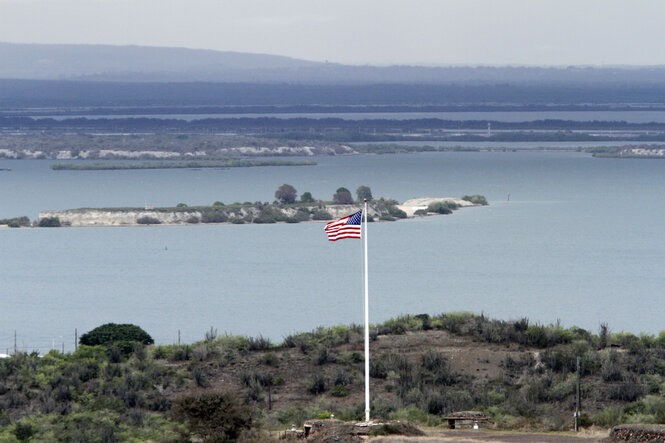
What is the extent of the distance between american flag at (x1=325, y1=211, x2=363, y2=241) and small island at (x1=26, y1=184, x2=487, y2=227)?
77.4 meters

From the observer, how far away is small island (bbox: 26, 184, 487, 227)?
353 ft

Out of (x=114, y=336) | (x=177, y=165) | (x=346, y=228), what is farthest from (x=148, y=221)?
(x=346, y=228)

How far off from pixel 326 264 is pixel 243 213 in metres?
23.5

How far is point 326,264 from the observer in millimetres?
86562

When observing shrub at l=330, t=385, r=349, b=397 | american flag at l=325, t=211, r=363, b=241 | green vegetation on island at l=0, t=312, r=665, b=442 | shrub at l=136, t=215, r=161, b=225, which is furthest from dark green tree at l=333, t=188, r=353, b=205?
american flag at l=325, t=211, r=363, b=241

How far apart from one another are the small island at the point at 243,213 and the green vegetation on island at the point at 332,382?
2680 inches

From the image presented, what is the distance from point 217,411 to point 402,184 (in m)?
118

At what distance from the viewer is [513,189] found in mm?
139500

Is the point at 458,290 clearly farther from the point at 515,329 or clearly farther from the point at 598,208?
the point at 598,208

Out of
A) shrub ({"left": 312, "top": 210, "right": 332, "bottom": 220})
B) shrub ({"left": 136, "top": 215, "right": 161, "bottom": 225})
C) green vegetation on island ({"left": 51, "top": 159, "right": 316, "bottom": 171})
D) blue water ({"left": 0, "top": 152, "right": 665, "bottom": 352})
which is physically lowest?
blue water ({"left": 0, "top": 152, "right": 665, "bottom": 352})

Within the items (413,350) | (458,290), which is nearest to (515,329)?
(413,350)

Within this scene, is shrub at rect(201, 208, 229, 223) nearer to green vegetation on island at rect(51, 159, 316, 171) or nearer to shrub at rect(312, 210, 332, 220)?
shrub at rect(312, 210, 332, 220)

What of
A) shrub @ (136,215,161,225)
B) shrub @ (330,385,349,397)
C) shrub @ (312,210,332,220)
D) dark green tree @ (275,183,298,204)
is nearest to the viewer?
shrub @ (330,385,349,397)

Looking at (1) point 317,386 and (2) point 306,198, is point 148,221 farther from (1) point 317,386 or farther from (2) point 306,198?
(1) point 317,386
